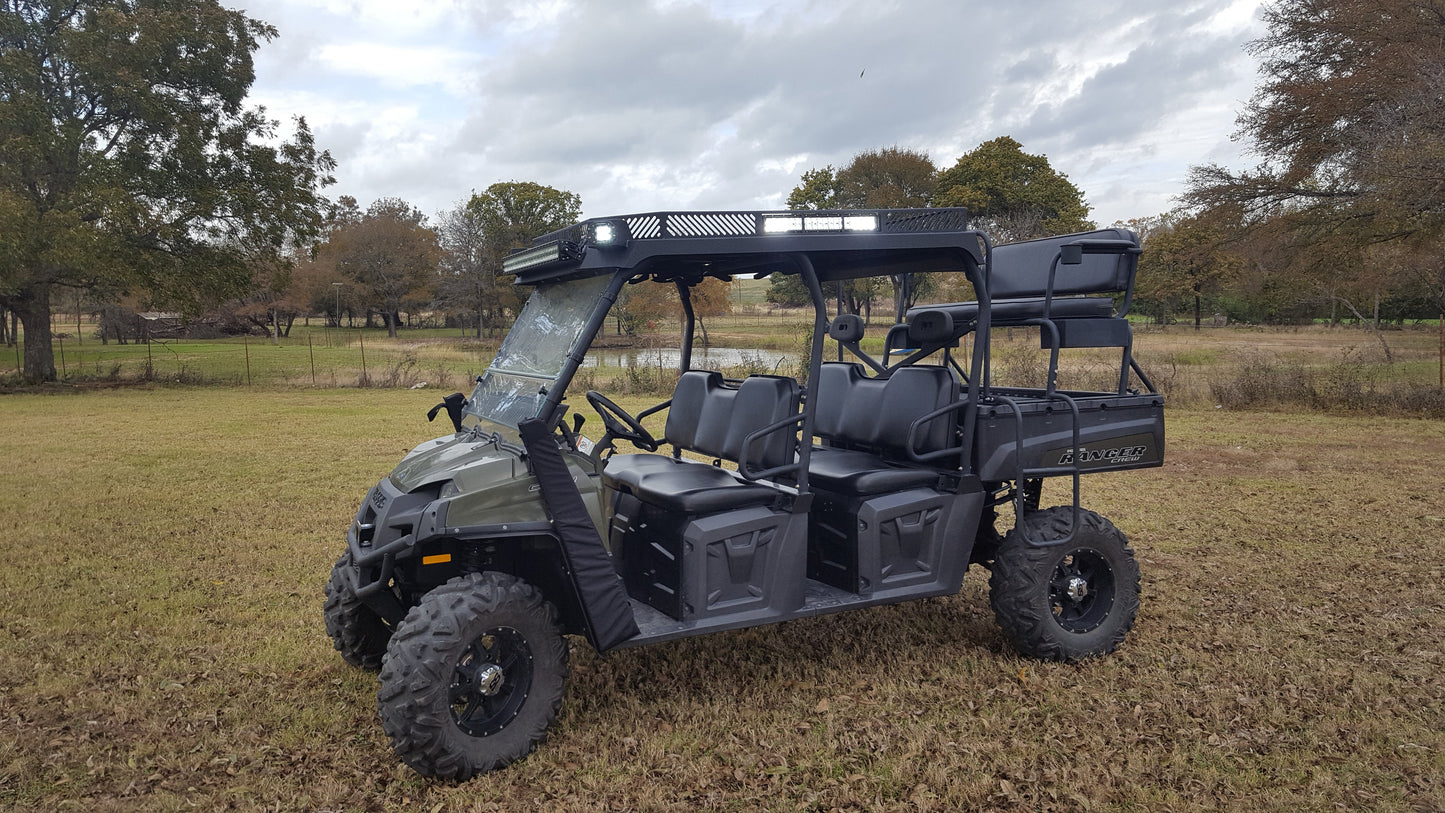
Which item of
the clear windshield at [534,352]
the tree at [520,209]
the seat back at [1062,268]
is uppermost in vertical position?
the tree at [520,209]

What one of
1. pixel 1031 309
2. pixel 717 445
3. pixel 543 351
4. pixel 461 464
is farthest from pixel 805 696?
pixel 1031 309

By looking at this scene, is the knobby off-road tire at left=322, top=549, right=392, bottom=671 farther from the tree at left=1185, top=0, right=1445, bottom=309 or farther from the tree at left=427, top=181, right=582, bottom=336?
the tree at left=427, top=181, right=582, bottom=336

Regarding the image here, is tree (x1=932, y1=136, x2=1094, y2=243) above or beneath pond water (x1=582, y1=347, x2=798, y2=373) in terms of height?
above

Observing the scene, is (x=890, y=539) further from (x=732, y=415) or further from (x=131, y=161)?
(x=131, y=161)

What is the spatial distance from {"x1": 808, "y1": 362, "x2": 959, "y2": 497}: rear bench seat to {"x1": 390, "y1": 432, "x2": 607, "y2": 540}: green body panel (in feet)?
4.29

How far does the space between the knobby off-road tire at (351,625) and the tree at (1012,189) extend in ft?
148

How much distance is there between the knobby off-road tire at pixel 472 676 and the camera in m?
3.67

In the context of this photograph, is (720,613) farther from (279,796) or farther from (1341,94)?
(1341,94)

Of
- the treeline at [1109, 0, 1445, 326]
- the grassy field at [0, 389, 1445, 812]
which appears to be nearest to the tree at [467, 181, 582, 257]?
the treeline at [1109, 0, 1445, 326]

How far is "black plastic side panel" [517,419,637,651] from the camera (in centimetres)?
385

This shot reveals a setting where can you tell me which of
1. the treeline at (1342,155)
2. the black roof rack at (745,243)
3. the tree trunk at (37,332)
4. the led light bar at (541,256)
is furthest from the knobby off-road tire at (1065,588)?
the tree trunk at (37,332)

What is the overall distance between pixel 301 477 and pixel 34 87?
1813 cm

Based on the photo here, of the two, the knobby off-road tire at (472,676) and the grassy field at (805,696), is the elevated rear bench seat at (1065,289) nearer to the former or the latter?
the grassy field at (805,696)

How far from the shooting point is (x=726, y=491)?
4.41m
